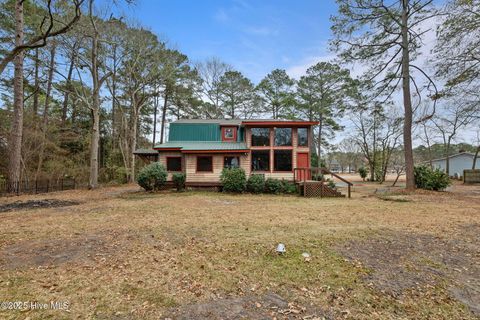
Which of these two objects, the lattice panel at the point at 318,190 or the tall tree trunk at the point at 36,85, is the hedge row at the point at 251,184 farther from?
the tall tree trunk at the point at 36,85

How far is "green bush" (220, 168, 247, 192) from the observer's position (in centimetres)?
1464

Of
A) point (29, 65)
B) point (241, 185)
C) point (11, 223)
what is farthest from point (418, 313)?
point (29, 65)

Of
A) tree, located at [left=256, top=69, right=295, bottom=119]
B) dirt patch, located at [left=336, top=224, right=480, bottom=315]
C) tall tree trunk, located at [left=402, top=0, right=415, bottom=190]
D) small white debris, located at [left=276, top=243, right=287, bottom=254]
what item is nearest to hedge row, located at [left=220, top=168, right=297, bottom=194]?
tall tree trunk, located at [left=402, top=0, right=415, bottom=190]

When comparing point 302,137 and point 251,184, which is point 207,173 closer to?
point 251,184

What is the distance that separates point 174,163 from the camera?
16406 millimetres

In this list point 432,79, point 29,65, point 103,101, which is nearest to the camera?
point 432,79

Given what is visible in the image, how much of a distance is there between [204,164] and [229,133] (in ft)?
9.97

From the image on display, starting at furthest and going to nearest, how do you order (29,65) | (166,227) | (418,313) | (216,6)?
1. (29,65)
2. (216,6)
3. (166,227)
4. (418,313)

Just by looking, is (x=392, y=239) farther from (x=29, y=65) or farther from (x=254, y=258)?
(x=29, y=65)

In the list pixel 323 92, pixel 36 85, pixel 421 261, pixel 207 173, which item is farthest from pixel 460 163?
pixel 36 85

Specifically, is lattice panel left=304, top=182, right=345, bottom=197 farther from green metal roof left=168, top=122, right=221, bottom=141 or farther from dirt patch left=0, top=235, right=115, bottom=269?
dirt patch left=0, top=235, right=115, bottom=269

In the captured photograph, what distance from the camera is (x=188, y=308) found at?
2775 mm

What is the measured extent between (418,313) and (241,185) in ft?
39.8

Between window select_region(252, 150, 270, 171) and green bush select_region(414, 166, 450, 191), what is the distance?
972 centimetres
